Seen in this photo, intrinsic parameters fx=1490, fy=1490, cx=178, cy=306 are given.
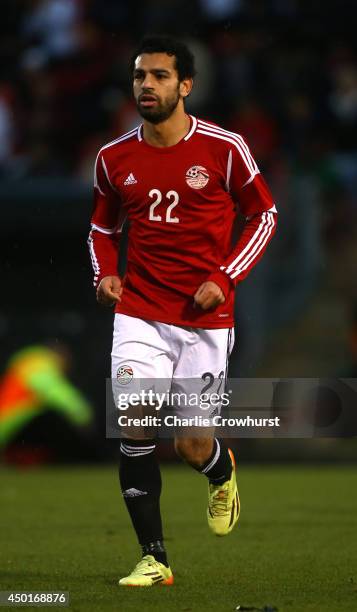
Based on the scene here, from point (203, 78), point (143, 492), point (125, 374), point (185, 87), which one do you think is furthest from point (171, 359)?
point (203, 78)

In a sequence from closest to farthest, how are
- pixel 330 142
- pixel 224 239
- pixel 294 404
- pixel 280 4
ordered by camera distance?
pixel 224 239 < pixel 294 404 < pixel 330 142 < pixel 280 4

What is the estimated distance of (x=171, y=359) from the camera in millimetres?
7145

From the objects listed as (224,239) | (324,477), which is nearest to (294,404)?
(324,477)

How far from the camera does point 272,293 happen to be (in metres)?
14.4

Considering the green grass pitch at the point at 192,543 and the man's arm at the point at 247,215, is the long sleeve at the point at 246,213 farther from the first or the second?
the green grass pitch at the point at 192,543

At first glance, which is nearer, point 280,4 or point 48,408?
point 48,408

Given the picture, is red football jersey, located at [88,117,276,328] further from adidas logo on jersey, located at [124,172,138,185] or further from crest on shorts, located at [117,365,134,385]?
crest on shorts, located at [117,365,134,385]

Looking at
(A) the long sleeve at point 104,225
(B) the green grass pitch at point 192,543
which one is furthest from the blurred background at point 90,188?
(A) the long sleeve at point 104,225

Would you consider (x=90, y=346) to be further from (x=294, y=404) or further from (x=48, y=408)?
(x=294, y=404)

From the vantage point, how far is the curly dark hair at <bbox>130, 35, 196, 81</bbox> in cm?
700

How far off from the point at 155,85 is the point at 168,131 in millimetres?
245

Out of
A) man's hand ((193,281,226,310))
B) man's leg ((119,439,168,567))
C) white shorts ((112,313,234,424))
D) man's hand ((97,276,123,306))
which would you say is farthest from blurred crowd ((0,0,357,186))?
man's leg ((119,439,168,567))

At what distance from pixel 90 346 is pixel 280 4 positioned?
5.17m

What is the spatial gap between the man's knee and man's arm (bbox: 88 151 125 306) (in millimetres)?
784
